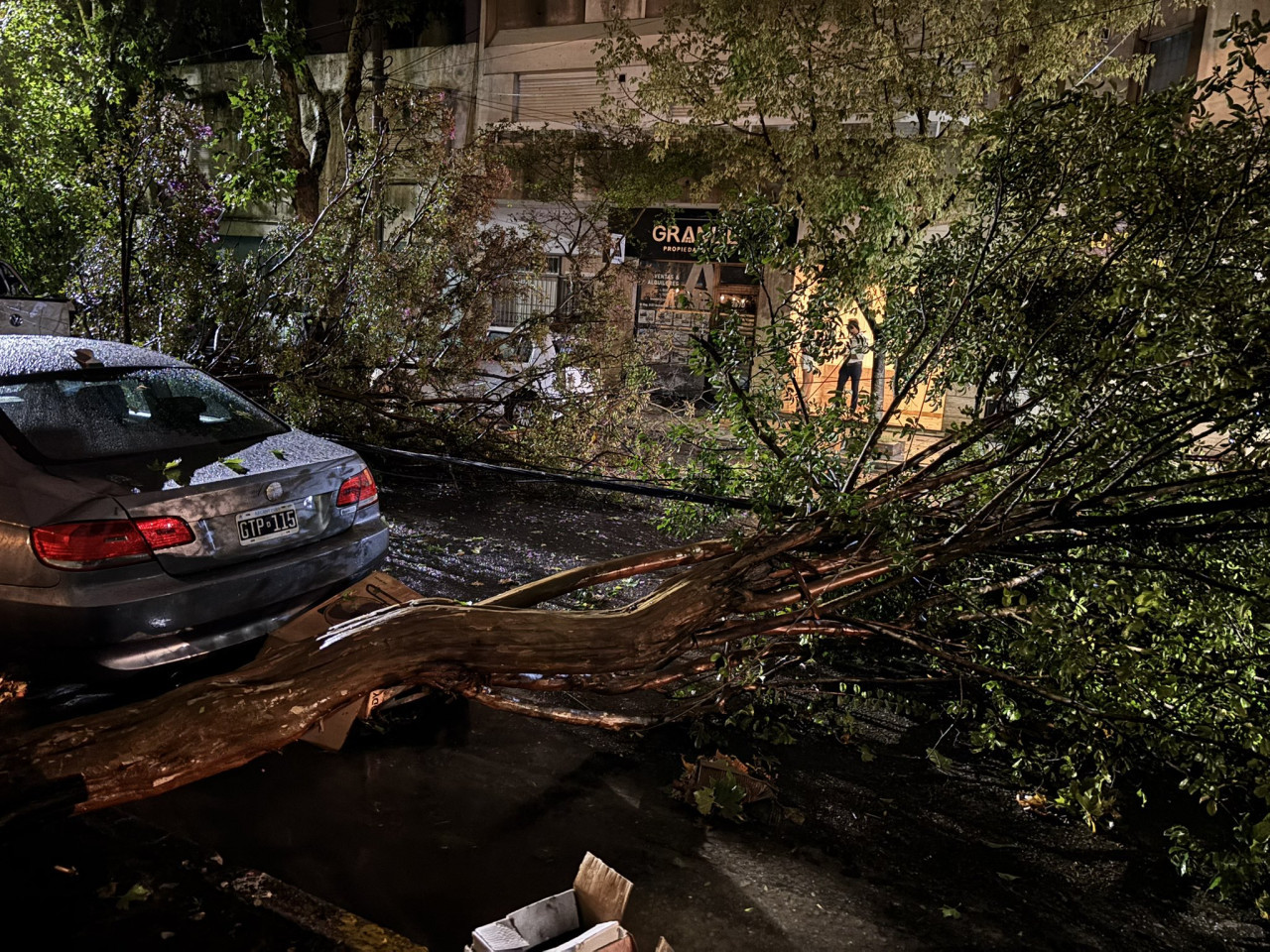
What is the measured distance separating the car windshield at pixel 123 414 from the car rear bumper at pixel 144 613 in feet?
2.25

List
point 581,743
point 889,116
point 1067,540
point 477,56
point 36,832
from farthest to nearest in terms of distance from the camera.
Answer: point 477,56
point 889,116
point 581,743
point 1067,540
point 36,832

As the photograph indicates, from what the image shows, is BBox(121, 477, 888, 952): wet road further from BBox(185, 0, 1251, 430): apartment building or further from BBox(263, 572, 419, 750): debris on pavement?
BBox(185, 0, 1251, 430): apartment building

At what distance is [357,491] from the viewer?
191 inches

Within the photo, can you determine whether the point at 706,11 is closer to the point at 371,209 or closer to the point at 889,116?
the point at 889,116

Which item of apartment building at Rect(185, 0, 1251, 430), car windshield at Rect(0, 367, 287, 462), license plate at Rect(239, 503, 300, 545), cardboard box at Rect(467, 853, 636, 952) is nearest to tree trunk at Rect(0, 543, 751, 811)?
license plate at Rect(239, 503, 300, 545)

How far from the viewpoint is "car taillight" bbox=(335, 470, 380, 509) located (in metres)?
4.73

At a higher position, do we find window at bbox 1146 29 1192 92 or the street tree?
window at bbox 1146 29 1192 92

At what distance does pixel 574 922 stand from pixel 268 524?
248 centimetres

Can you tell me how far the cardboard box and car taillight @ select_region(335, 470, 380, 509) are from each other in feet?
8.80

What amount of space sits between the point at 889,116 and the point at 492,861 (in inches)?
426

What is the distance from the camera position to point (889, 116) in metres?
11.5

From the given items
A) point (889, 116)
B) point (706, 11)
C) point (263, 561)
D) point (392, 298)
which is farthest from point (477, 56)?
point (263, 561)

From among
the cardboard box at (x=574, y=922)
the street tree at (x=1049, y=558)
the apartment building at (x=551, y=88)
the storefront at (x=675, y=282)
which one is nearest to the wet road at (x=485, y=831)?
the street tree at (x=1049, y=558)

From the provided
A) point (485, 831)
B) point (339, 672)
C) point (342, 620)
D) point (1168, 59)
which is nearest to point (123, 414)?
point (342, 620)
